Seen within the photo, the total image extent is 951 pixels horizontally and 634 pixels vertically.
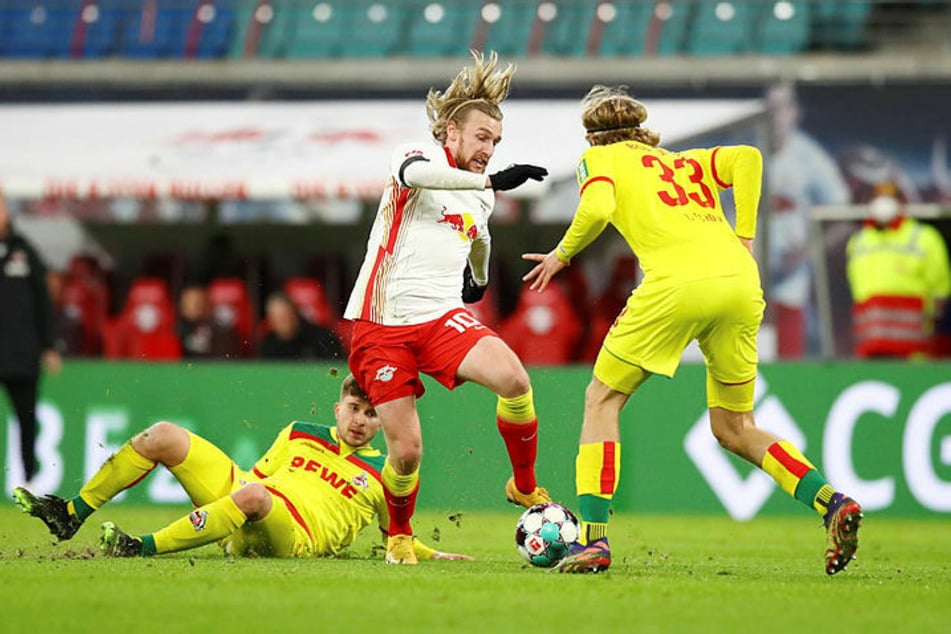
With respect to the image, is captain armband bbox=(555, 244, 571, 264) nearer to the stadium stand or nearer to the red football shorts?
the red football shorts

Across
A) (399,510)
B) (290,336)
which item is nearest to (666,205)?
(399,510)

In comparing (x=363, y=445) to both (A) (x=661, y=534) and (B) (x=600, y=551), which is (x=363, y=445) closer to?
(B) (x=600, y=551)

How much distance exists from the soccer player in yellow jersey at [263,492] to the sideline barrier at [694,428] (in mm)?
4155

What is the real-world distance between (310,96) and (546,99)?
8.51 feet

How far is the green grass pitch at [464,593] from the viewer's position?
5.39m

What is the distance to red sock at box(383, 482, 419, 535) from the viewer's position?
7.46 meters

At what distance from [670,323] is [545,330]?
761 centimetres

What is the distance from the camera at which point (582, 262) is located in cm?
1688

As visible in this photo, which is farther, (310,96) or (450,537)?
(310,96)

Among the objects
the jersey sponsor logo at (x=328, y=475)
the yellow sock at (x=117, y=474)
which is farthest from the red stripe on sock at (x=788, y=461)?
the yellow sock at (x=117, y=474)

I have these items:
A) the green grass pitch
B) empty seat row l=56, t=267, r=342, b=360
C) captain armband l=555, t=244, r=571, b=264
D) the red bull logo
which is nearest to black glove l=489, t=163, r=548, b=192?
captain armband l=555, t=244, r=571, b=264

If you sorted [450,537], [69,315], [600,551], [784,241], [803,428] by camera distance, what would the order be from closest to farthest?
[600,551] < [450,537] < [803,428] < [69,315] < [784,241]

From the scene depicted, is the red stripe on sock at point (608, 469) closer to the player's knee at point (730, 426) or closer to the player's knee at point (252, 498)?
the player's knee at point (730, 426)

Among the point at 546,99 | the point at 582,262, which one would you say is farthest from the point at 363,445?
the point at 546,99
